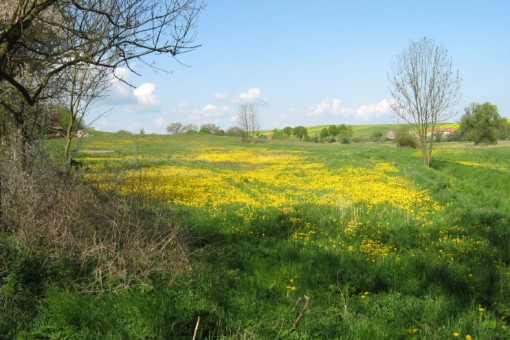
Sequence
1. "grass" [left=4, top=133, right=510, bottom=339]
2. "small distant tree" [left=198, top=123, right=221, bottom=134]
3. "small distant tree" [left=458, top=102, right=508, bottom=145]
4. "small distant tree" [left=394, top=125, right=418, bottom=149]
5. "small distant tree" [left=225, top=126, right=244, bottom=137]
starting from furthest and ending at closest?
1. "small distant tree" [left=198, top=123, right=221, bottom=134]
2. "small distant tree" [left=225, top=126, right=244, bottom=137]
3. "small distant tree" [left=458, top=102, right=508, bottom=145]
4. "small distant tree" [left=394, top=125, right=418, bottom=149]
5. "grass" [left=4, top=133, right=510, bottom=339]

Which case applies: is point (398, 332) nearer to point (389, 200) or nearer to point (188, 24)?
point (188, 24)

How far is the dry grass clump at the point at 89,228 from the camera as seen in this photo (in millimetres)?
5059

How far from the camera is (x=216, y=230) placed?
8242mm

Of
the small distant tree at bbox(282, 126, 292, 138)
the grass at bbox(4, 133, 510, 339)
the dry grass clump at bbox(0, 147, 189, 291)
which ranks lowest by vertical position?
the grass at bbox(4, 133, 510, 339)

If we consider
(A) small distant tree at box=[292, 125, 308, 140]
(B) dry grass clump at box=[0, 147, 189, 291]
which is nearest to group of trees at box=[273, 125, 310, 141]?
(A) small distant tree at box=[292, 125, 308, 140]

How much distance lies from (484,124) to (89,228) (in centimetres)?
8201

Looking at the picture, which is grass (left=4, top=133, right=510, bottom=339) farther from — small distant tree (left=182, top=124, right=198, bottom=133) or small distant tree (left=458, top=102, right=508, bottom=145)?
small distant tree (left=182, top=124, right=198, bottom=133)

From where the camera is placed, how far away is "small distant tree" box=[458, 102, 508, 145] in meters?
71.9

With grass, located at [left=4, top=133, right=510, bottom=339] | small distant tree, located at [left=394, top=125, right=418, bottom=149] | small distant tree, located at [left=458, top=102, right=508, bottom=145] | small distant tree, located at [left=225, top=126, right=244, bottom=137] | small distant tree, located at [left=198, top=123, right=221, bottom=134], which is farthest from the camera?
small distant tree, located at [left=198, top=123, right=221, bottom=134]

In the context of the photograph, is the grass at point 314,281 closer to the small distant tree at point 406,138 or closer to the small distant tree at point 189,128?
the small distant tree at point 406,138

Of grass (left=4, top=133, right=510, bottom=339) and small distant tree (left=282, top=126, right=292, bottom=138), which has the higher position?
small distant tree (left=282, top=126, right=292, bottom=138)

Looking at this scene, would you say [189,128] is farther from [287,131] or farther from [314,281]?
[314,281]

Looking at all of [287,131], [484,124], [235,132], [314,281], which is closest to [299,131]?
[287,131]

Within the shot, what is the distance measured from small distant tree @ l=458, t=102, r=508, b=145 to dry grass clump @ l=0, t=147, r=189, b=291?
7987 centimetres
